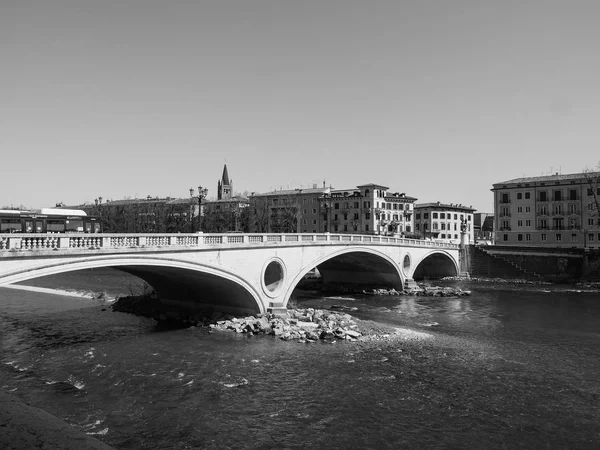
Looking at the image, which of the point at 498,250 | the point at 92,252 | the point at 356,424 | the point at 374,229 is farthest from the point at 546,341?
the point at 374,229

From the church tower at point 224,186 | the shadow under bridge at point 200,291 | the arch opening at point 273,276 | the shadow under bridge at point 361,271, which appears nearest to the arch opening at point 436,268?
the shadow under bridge at point 361,271

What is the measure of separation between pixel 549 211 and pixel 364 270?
3782cm

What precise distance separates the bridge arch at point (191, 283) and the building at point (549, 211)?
57.3m

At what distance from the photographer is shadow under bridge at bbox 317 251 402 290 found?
5334cm

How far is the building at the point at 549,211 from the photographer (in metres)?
71.3

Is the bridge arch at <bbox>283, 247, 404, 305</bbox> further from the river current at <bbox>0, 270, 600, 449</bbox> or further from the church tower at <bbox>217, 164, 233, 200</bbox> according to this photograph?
the church tower at <bbox>217, 164, 233, 200</bbox>

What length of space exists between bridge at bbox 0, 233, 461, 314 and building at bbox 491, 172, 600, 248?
33931 mm

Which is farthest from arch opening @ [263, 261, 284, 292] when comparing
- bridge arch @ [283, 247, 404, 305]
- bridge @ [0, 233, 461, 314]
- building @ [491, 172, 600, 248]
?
building @ [491, 172, 600, 248]

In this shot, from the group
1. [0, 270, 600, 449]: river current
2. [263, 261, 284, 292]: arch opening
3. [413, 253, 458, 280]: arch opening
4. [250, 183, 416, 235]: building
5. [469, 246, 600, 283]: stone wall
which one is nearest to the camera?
[0, 270, 600, 449]: river current

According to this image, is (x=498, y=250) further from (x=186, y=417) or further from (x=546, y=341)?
(x=186, y=417)

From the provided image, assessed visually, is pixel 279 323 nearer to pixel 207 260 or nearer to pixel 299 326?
pixel 299 326

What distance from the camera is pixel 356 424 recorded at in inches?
647

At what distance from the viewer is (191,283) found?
33219 mm

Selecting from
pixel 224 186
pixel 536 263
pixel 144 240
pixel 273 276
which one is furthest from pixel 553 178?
pixel 224 186
